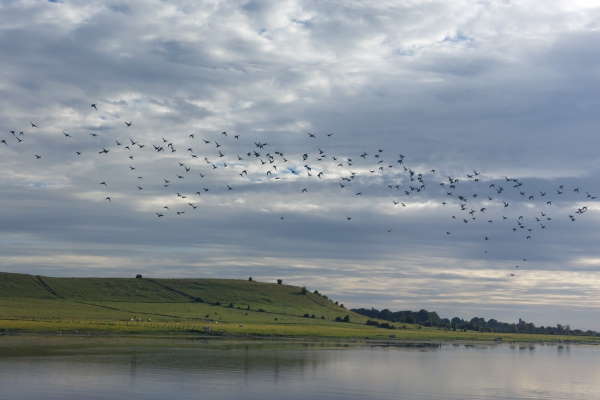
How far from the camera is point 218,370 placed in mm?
80312

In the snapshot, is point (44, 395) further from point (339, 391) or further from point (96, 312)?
point (96, 312)

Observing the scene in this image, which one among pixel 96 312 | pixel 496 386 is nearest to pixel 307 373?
pixel 496 386

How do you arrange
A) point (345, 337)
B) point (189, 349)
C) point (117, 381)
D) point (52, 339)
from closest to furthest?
point (117, 381)
point (189, 349)
point (52, 339)
point (345, 337)

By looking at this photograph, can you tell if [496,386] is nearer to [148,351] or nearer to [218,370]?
[218,370]

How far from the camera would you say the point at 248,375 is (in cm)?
7712

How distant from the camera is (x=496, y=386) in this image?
8062cm

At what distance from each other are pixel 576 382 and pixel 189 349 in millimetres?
55104

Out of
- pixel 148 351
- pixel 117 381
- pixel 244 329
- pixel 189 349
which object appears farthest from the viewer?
pixel 244 329

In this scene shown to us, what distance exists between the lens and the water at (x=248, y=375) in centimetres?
6288

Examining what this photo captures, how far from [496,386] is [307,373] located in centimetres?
2141

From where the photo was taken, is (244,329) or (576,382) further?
(244,329)

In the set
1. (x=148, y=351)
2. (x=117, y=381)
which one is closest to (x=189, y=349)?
(x=148, y=351)

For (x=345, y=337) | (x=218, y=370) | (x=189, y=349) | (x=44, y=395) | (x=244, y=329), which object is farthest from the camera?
(x=345, y=337)

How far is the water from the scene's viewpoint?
62.9m
